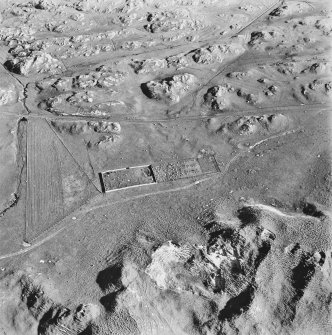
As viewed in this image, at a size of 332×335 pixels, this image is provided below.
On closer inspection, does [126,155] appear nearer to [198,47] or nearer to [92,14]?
[198,47]

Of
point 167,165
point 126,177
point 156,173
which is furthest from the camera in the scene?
point 167,165

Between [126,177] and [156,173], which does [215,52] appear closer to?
[156,173]

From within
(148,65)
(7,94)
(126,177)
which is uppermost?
(7,94)

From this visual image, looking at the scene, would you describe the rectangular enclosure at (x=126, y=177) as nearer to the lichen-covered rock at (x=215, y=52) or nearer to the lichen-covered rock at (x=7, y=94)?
the lichen-covered rock at (x=7, y=94)

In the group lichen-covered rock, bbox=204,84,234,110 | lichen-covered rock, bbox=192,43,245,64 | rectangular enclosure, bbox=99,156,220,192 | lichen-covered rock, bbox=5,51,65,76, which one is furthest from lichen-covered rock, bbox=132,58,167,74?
rectangular enclosure, bbox=99,156,220,192

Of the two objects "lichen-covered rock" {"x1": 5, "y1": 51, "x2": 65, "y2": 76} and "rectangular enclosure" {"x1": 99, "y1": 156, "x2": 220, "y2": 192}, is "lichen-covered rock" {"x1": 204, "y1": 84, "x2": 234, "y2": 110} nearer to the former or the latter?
"rectangular enclosure" {"x1": 99, "y1": 156, "x2": 220, "y2": 192}

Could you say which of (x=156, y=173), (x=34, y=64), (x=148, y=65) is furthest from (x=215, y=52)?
(x=34, y=64)
